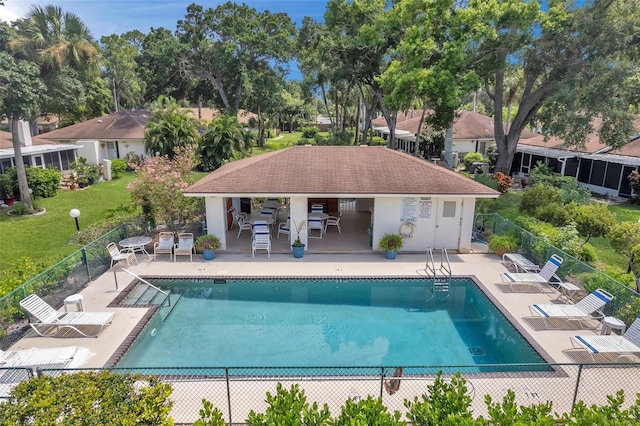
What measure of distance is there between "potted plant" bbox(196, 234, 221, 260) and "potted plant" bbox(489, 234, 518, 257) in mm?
10618

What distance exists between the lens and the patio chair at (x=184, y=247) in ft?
49.4

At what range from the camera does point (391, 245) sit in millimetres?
15211

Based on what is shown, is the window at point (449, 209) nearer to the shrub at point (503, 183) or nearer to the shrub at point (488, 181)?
the shrub at point (488, 181)

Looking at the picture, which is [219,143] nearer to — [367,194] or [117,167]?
[117,167]

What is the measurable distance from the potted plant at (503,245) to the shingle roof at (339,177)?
5.79 ft

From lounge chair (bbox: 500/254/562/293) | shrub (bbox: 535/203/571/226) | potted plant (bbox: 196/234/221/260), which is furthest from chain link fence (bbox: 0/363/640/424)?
shrub (bbox: 535/203/571/226)

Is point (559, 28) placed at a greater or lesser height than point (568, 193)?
greater

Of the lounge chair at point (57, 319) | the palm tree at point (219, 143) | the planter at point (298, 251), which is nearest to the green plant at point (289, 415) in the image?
the lounge chair at point (57, 319)

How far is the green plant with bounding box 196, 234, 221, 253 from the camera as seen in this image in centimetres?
1510

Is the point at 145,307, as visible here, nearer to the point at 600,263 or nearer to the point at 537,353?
the point at 537,353

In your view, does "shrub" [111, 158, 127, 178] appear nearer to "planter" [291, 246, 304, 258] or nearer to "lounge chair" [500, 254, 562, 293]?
"planter" [291, 246, 304, 258]

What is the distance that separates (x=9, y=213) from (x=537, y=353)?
2417cm

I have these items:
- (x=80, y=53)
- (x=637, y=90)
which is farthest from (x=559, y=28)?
(x=80, y=53)

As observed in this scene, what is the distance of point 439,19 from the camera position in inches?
923
